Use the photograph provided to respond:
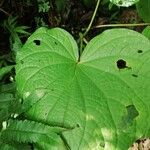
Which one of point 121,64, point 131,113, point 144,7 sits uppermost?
point 144,7

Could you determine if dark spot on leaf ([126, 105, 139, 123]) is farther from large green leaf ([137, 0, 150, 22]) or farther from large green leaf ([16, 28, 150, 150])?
large green leaf ([137, 0, 150, 22])

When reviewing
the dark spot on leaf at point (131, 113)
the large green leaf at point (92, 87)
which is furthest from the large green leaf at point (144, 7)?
the dark spot on leaf at point (131, 113)

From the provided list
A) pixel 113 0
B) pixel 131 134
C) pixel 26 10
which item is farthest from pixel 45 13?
pixel 131 134

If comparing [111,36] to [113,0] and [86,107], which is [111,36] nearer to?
[113,0]

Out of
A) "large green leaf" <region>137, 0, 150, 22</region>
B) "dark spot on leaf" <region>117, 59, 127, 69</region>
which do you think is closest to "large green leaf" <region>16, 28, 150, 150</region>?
"dark spot on leaf" <region>117, 59, 127, 69</region>

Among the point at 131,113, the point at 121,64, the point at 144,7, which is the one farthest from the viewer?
the point at 144,7

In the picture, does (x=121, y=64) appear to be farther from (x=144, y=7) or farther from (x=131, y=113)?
(x=144, y=7)

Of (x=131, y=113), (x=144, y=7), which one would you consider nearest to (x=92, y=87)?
(x=131, y=113)

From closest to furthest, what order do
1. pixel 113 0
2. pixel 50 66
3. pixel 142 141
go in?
1. pixel 50 66
2. pixel 113 0
3. pixel 142 141
